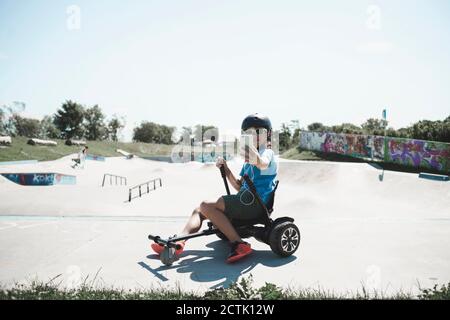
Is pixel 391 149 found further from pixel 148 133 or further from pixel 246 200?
pixel 148 133

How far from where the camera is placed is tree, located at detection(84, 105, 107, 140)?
77.9 metres

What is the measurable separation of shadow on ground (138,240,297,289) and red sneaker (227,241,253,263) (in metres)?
0.10

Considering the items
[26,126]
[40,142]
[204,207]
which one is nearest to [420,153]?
[204,207]

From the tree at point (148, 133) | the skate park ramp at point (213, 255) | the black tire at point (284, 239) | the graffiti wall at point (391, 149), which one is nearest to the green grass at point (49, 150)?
the tree at point (148, 133)

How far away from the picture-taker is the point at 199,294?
3.02m

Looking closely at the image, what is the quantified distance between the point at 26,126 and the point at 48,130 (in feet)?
31.0

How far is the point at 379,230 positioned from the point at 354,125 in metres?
53.2

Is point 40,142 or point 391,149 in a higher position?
point 40,142

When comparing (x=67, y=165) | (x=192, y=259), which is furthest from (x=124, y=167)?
(x=192, y=259)

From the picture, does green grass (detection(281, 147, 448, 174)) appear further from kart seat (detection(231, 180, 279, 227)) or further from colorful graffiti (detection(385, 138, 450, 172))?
kart seat (detection(231, 180, 279, 227))

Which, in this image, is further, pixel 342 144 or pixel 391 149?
pixel 342 144

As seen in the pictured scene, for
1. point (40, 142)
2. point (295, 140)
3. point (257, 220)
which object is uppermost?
point (295, 140)

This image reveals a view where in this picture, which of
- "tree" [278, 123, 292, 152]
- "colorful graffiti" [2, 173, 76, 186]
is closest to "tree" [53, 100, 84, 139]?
"tree" [278, 123, 292, 152]
